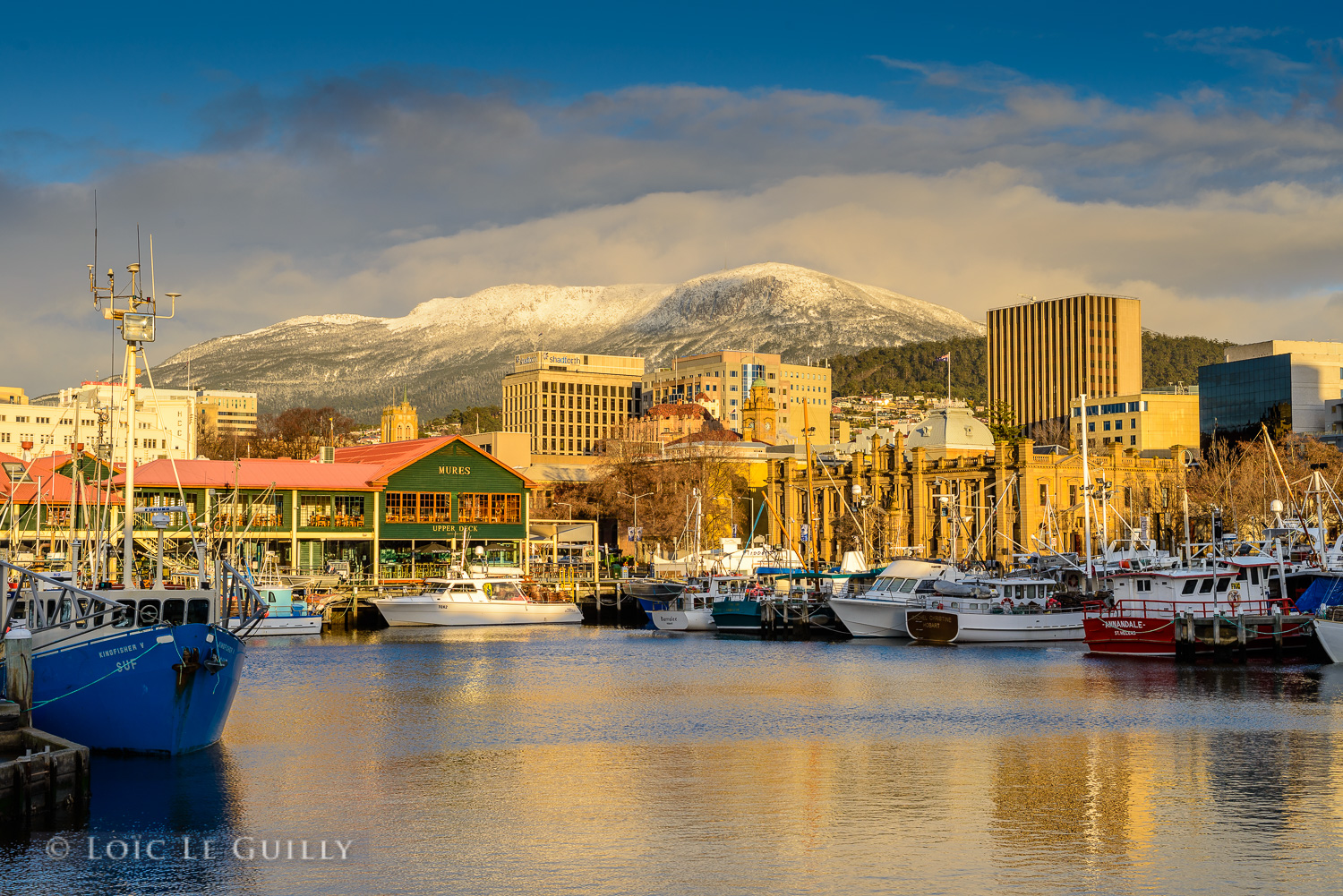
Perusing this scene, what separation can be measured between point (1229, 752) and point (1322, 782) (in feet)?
18.1

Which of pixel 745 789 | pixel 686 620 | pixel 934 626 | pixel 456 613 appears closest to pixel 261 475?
pixel 456 613

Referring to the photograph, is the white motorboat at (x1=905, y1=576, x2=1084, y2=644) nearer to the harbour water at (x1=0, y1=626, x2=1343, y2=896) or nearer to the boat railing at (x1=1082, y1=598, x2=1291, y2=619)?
the boat railing at (x1=1082, y1=598, x2=1291, y2=619)

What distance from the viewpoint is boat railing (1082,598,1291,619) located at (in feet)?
249

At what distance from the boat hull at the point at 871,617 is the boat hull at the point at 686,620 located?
13.2 meters

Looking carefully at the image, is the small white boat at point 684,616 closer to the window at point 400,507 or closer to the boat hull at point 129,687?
the window at point 400,507

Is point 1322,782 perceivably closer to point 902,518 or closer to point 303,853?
point 303,853

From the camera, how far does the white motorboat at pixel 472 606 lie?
360 ft

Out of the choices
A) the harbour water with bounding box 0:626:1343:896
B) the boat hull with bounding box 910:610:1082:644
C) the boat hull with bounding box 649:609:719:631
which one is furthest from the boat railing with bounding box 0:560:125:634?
the boat hull with bounding box 649:609:719:631

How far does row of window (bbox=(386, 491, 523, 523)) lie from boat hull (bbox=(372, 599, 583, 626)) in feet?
53.2

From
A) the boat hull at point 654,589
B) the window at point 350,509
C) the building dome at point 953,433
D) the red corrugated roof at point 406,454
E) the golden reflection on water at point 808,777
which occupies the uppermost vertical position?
the building dome at point 953,433

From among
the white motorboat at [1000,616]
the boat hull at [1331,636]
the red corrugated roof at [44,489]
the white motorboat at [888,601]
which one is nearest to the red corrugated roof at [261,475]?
the red corrugated roof at [44,489]

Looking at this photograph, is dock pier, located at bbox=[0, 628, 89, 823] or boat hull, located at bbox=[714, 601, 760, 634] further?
boat hull, located at bbox=[714, 601, 760, 634]

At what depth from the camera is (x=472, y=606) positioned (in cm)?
11125

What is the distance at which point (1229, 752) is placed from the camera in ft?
142
